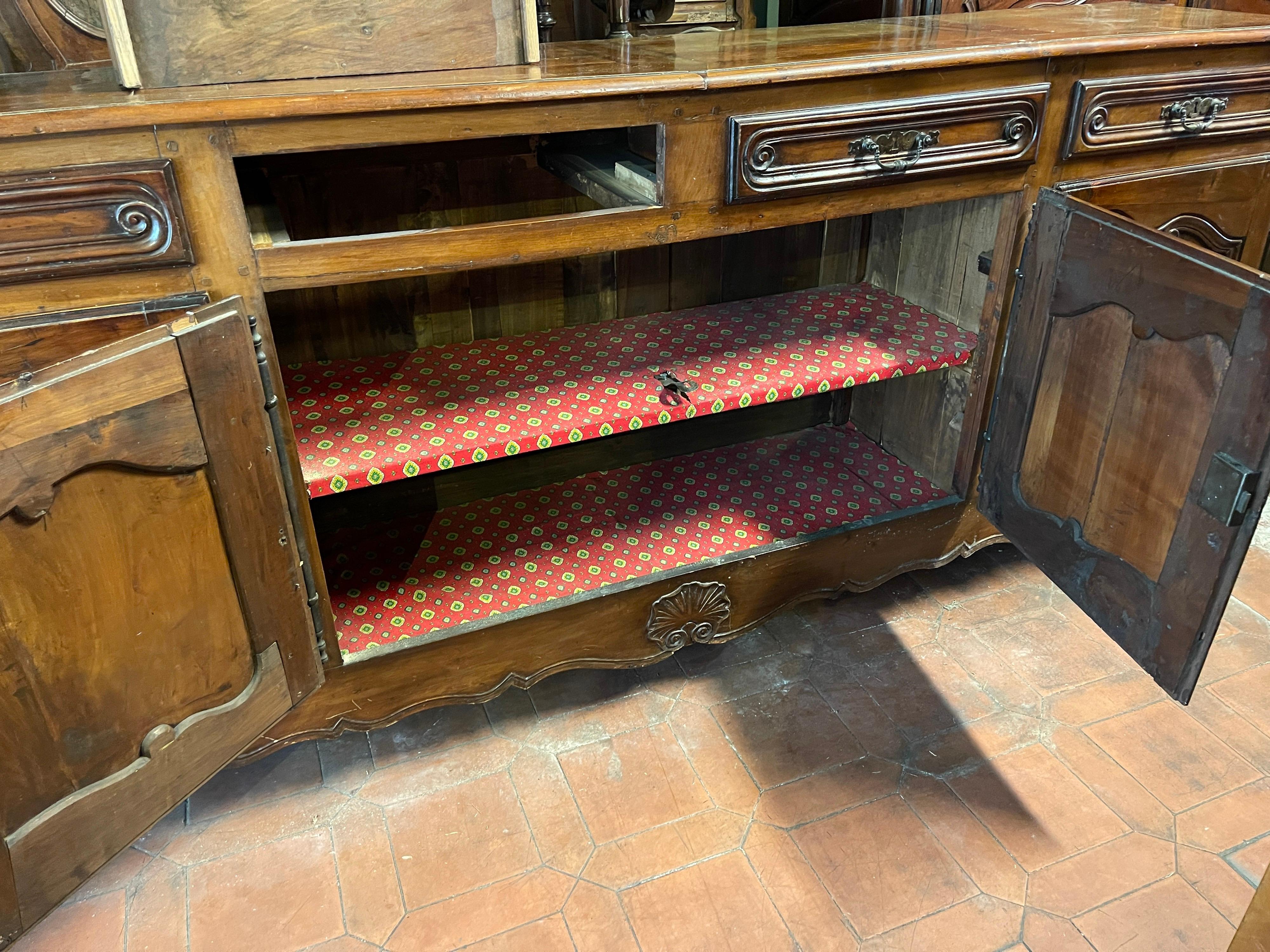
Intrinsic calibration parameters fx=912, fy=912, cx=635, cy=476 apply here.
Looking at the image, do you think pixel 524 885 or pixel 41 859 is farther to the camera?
pixel 524 885

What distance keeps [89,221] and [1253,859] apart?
82.1 inches

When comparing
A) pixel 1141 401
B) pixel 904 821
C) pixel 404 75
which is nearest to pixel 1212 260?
pixel 1141 401

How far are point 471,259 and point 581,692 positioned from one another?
1.02 metres

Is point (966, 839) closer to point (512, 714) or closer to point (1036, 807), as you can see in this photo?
point (1036, 807)

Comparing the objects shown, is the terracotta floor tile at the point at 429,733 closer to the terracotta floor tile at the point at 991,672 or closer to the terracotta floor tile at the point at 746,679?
the terracotta floor tile at the point at 746,679

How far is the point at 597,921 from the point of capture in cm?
153

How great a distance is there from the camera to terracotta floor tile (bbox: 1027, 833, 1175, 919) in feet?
5.07

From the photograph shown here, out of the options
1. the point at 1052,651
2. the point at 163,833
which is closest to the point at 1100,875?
→ the point at 1052,651

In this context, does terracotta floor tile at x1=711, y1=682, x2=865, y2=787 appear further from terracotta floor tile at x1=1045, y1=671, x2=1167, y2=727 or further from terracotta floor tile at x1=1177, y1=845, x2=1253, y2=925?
terracotta floor tile at x1=1177, y1=845, x2=1253, y2=925

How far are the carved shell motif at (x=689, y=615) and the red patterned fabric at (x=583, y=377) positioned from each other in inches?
13.9

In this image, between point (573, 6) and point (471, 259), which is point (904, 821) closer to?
point (471, 259)

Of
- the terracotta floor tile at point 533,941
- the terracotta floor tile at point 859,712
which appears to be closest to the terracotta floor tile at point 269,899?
the terracotta floor tile at point 533,941

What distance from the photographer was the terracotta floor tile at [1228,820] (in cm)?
164

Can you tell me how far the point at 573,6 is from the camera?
6.22ft
